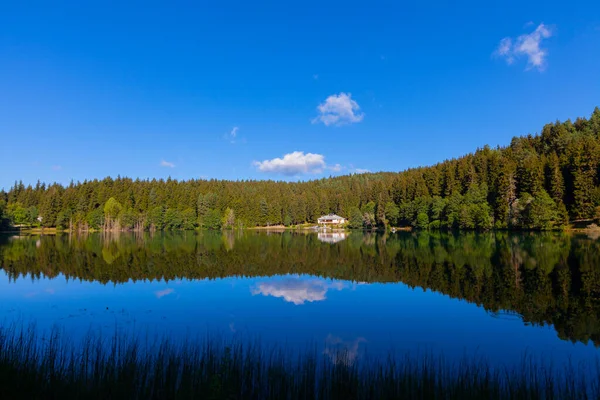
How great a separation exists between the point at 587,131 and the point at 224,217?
11691 centimetres

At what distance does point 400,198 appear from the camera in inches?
4820

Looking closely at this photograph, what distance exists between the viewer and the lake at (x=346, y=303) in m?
12.1

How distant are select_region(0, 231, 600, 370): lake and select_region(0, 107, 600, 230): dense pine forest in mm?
56754

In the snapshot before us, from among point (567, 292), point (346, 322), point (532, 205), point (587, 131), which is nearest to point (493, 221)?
point (532, 205)

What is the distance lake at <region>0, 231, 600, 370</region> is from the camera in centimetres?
1210

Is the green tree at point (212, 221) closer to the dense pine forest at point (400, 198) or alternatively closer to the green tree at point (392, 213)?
the dense pine forest at point (400, 198)

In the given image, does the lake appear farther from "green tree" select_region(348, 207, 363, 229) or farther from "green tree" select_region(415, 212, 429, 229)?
"green tree" select_region(348, 207, 363, 229)

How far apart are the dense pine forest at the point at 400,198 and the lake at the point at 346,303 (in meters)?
56.8

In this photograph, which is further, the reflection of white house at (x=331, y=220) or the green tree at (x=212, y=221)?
the reflection of white house at (x=331, y=220)

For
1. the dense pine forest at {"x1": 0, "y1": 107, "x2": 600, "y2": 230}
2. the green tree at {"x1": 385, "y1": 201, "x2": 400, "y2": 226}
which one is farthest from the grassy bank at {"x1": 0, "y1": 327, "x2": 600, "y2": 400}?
the green tree at {"x1": 385, "y1": 201, "x2": 400, "y2": 226}

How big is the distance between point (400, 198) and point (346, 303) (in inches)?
4288

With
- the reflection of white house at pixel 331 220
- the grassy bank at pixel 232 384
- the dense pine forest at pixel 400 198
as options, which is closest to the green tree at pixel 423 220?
the dense pine forest at pixel 400 198

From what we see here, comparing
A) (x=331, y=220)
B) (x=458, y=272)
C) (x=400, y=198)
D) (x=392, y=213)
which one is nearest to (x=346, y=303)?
(x=458, y=272)

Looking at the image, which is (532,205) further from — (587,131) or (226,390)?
(226,390)
